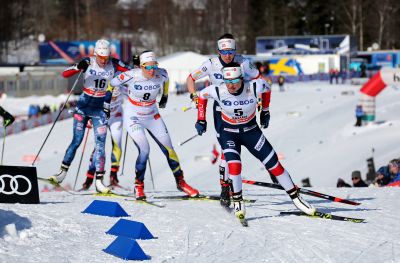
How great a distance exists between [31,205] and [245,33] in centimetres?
7847

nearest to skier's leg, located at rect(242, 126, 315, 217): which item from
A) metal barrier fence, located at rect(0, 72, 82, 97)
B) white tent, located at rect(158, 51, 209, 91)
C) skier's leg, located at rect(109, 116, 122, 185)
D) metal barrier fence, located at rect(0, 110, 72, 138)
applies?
skier's leg, located at rect(109, 116, 122, 185)

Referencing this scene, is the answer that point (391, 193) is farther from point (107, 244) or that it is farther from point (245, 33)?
point (245, 33)

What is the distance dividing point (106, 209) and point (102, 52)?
2927 millimetres

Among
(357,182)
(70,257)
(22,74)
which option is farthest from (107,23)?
(70,257)

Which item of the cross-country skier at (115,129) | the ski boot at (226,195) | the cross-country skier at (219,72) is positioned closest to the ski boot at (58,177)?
the cross-country skier at (115,129)

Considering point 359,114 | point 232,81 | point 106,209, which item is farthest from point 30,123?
point 232,81

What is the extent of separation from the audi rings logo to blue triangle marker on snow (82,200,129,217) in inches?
32.1

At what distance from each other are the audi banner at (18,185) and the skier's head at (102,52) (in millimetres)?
2491

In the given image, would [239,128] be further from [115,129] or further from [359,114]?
[359,114]

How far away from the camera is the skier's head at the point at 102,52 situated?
1133 cm

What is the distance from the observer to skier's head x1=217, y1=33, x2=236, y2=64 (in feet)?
31.4

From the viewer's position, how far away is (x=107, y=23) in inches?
3563

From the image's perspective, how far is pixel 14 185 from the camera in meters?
9.50

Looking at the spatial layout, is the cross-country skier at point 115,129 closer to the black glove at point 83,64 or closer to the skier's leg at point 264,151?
the black glove at point 83,64
